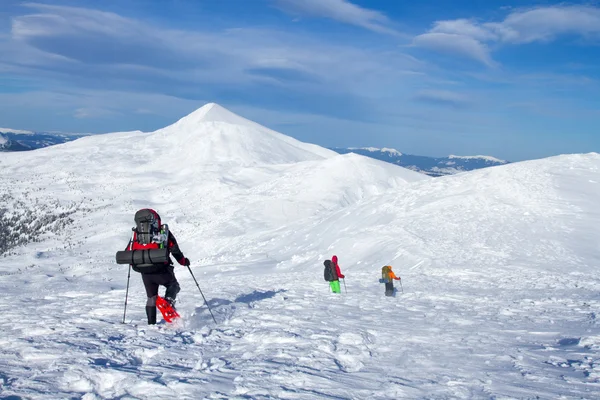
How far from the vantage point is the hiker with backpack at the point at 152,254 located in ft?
28.8

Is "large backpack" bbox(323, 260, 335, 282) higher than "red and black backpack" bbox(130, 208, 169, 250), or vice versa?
"red and black backpack" bbox(130, 208, 169, 250)

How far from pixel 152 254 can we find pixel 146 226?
569 mm

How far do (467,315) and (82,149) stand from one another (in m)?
Result: 118

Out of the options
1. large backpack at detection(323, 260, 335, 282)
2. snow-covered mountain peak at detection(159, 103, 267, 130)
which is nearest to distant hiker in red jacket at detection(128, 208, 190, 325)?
large backpack at detection(323, 260, 335, 282)

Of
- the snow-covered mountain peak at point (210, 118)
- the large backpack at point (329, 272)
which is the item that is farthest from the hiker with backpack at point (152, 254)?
the snow-covered mountain peak at point (210, 118)

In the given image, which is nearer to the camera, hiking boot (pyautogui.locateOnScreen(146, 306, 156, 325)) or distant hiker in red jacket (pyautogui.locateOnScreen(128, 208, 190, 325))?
distant hiker in red jacket (pyautogui.locateOnScreen(128, 208, 190, 325))

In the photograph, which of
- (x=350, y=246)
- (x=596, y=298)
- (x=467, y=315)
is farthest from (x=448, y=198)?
(x=467, y=315)

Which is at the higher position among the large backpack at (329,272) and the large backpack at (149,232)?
the large backpack at (149,232)

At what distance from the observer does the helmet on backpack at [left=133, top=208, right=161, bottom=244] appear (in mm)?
8863

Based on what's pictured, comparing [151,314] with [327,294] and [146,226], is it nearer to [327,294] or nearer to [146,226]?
[146,226]

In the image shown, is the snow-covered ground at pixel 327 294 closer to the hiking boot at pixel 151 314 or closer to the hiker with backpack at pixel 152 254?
the hiking boot at pixel 151 314

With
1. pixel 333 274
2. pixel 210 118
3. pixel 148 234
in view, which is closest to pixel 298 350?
pixel 148 234

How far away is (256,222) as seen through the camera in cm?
5903

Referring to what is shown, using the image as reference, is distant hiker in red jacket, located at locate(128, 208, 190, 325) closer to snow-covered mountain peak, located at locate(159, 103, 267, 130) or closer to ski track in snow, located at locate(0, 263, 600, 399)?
ski track in snow, located at locate(0, 263, 600, 399)
